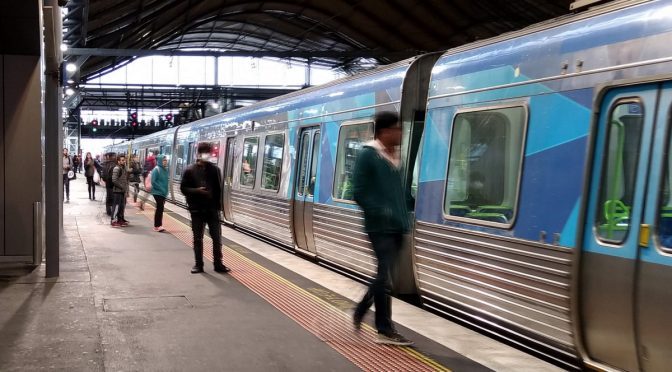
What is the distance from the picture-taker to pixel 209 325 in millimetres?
5082

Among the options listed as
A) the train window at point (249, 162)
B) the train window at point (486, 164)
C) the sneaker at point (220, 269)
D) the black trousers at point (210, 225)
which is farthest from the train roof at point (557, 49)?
the train window at point (249, 162)

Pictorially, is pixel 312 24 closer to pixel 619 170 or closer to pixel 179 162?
pixel 179 162

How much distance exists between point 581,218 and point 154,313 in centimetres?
381

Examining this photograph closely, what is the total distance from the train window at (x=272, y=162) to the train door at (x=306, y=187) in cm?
81

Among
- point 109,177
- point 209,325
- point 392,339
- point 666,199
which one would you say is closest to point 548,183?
point 666,199

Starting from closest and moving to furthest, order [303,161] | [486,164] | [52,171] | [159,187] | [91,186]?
[486,164] → [52,171] → [303,161] → [159,187] → [91,186]

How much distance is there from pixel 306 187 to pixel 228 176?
463 cm

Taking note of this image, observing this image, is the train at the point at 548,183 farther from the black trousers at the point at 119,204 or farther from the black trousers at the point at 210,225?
the black trousers at the point at 119,204

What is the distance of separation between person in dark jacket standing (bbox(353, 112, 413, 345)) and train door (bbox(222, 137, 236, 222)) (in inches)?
333

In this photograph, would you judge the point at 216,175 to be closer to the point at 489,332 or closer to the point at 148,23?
the point at 489,332

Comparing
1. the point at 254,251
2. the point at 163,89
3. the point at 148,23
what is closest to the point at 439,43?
the point at 148,23

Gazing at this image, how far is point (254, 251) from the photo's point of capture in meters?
9.38

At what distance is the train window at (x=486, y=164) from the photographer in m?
4.70

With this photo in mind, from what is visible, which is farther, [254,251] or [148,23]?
[148,23]
